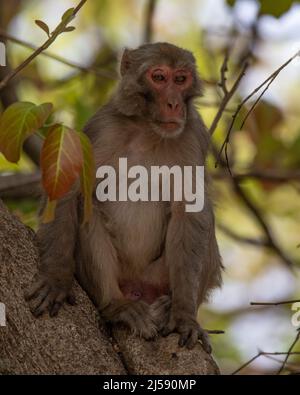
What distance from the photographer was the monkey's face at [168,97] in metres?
6.59

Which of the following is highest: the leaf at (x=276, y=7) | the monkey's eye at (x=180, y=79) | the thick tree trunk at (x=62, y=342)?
the leaf at (x=276, y=7)

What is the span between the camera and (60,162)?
459 cm

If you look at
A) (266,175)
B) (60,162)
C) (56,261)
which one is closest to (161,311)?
(56,261)

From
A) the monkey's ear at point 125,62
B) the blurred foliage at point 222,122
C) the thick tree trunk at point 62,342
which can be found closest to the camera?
the thick tree trunk at point 62,342

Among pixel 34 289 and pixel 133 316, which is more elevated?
pixel 34 289

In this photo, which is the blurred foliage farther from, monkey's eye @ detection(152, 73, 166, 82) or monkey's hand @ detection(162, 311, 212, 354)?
monkey's hand @ detection(162, 311, 212, 354)

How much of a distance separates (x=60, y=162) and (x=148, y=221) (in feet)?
7.33

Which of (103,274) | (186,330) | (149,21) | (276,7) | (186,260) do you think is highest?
(149,21)

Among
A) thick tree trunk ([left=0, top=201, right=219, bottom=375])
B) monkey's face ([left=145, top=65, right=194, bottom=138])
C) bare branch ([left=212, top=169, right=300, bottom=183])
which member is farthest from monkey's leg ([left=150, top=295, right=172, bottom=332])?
bare branch ([left=212, top=169, right=300, bottom=183])

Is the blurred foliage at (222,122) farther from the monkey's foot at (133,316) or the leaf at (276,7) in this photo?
the monkey's foot at (133,316)

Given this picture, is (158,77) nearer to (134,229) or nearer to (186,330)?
(134,229)

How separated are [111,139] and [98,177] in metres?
0.34

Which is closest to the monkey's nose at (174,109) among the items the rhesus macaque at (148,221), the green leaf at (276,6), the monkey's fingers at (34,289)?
the rhesus macaque at (148,221)
